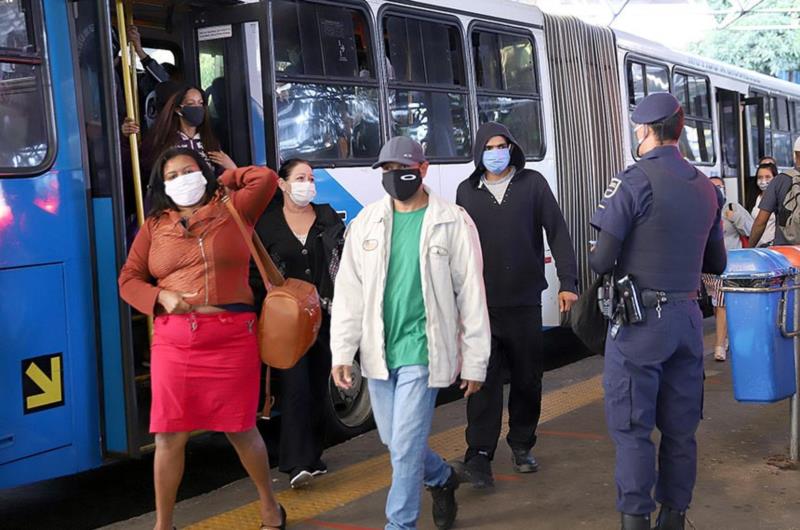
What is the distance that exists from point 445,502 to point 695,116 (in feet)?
29.3

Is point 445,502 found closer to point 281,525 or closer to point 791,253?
point 281,525

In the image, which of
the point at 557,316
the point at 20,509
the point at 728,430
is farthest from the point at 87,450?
the point at 557,316

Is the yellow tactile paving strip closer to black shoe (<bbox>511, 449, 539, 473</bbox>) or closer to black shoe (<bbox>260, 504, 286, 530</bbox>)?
black shoe (<bbox>260, 504, 286, 530</bbox>)

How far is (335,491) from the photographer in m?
5.79

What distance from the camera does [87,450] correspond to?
17.6ft

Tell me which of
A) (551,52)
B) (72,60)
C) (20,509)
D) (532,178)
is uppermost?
(551,52)

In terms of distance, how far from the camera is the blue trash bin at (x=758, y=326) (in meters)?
5.68

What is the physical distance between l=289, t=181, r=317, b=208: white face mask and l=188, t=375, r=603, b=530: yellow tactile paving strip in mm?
1567

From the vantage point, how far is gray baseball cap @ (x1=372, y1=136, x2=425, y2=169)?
4492 millimetres

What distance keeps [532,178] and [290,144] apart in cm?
160

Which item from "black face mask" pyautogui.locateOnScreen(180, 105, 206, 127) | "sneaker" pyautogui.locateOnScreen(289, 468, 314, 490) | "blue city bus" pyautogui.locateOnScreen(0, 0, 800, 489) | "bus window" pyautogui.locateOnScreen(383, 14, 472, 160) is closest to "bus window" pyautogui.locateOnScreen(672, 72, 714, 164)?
"blue city bus" pyautogui.locateOnScreen(0, 0, 800, 489)

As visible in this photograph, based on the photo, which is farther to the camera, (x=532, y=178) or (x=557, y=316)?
(x=557, y=316)

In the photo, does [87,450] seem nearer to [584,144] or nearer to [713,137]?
[584,144]

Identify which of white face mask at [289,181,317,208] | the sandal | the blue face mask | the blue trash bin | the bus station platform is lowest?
the bus station platform
